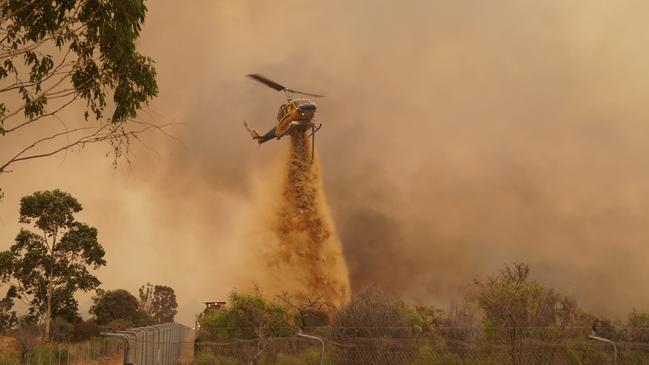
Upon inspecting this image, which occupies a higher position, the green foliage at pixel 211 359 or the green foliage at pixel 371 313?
the green foliage at pixel 371 313

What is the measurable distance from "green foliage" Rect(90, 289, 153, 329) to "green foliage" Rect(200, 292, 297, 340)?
24781 mm

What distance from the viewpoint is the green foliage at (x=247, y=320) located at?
46875mm

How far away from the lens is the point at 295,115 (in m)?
64.8

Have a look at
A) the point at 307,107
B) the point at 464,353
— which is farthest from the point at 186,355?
the point at 307,107

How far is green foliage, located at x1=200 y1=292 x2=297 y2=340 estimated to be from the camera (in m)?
46.9

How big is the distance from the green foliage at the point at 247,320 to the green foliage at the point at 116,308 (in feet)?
81.3

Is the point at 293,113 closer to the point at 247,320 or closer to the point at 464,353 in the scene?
the point at 247,320

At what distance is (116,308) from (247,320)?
33.0 metres

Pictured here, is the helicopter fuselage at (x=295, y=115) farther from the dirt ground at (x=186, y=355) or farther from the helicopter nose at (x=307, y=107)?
the dirt ground at (x=186, y=355)

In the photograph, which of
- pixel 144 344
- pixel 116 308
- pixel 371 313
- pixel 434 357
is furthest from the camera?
pixel 116 308

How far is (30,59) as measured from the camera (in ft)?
59.2

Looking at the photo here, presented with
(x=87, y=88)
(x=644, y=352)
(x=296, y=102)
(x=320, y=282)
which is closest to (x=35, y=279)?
(x=296, y=102)

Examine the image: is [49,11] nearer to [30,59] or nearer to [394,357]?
[30,59]

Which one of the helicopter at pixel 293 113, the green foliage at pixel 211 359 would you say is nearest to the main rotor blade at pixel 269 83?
the helicopter at pixel 293 113
